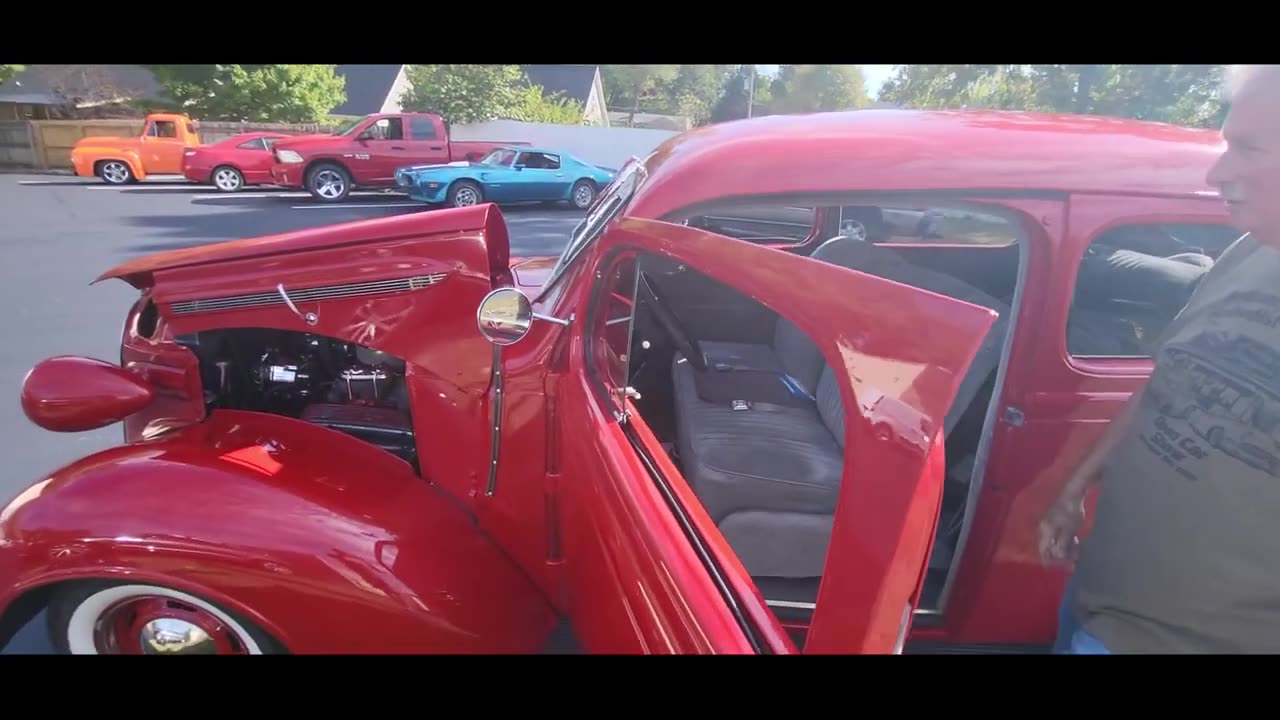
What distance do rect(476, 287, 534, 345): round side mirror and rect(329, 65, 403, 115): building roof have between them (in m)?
18.4

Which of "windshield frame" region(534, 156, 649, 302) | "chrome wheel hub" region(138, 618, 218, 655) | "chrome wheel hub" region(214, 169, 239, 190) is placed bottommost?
"chrome wheel hub" region(138, 618, 218, 655)

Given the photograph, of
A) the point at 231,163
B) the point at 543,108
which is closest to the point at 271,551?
the point at 231,163

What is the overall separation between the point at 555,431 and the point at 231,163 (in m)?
15.4

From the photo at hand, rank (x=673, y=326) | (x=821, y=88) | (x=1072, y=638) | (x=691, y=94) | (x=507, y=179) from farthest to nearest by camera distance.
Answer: (x=507, y=179) < (x=691, y=94) < (x=821, y=88) < (x=673, y=326) < (x=1072, y=638)

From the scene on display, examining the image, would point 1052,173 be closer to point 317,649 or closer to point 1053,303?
point 1053,303

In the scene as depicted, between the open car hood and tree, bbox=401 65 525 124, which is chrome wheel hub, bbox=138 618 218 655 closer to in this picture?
the open car hood

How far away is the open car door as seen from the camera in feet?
2.89

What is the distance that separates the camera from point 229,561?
5.28 ft

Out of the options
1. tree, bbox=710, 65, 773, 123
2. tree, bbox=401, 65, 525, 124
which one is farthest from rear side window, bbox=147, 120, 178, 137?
tree, bbox=710, 65, 773, 123

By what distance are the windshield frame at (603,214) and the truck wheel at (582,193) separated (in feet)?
39.3

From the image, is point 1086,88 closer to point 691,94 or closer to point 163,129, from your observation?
point 691,94

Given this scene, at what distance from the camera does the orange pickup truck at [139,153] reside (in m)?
14.5

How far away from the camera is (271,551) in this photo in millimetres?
1627

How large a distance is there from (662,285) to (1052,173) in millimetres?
1937
